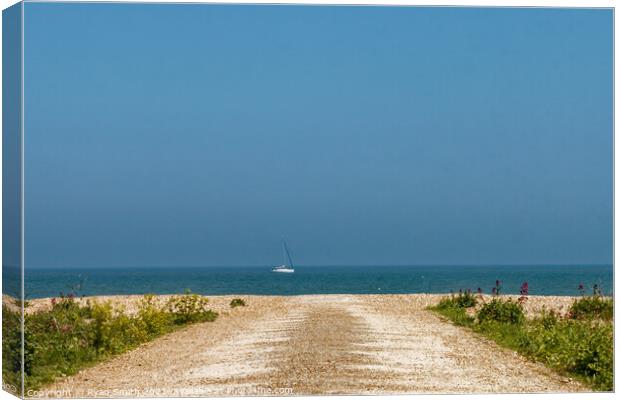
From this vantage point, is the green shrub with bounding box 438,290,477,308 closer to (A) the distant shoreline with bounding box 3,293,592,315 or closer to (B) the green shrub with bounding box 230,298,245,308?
(A) the distant shoreline with bounding box 3,293,592,315

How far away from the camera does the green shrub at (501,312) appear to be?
16125 mm

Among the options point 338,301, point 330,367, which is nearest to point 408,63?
point 330,367

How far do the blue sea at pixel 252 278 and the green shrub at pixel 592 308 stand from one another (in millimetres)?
232

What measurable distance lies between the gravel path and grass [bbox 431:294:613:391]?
0.28 m

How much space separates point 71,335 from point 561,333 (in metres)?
6.04

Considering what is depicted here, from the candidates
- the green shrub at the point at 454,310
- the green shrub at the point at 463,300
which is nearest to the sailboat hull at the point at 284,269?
the green shrub at the point at 454,310

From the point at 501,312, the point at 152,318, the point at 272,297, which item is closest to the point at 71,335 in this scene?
the point at 152,318

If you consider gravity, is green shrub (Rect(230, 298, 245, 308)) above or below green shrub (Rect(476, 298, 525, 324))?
above

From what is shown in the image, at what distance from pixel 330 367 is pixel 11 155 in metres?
4.11

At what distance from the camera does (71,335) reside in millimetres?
12328

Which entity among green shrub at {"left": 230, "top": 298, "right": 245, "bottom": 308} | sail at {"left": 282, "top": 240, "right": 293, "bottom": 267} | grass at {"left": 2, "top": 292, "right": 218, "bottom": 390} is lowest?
grass at {"left": 2, "top": 292, "right": 218, "bottom": 390}

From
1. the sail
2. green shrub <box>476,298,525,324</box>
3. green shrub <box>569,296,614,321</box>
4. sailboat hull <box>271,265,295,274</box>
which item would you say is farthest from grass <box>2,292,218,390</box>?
green shrub <box>569,296,614,321</box>

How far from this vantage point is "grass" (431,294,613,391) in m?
12.0

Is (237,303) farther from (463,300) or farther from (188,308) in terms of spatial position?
(463,300)
